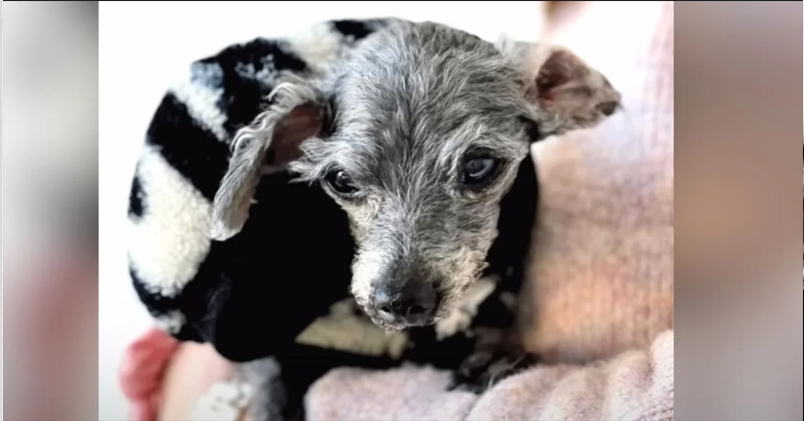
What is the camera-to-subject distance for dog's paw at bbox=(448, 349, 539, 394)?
0.83 m

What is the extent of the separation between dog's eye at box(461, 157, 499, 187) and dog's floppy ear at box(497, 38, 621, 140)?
9 cm

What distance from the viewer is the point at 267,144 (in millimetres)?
774

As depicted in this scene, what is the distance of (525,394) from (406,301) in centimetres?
21


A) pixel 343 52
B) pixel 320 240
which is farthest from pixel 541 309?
pixel 343 52

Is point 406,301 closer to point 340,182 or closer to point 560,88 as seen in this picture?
point 340,182

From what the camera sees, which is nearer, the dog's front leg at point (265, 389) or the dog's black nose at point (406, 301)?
the dog's black nose at point (406, 301)

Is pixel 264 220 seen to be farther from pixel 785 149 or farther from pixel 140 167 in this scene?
pixel 785 149

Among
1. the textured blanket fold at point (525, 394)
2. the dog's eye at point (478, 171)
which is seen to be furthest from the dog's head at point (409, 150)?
the textured blanket fold at point (525, 394)

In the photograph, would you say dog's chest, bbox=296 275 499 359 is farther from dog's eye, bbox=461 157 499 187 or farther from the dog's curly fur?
dog's eye, bbox=461 157 499 187

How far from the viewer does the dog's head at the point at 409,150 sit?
735 millimetres

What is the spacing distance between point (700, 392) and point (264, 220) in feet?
1.84

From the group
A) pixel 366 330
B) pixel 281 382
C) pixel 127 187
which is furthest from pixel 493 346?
pixel 127 187

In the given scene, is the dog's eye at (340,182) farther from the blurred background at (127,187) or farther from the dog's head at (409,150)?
the blurred background at (127,187)

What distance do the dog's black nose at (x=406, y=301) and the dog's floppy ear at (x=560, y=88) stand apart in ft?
0.81
